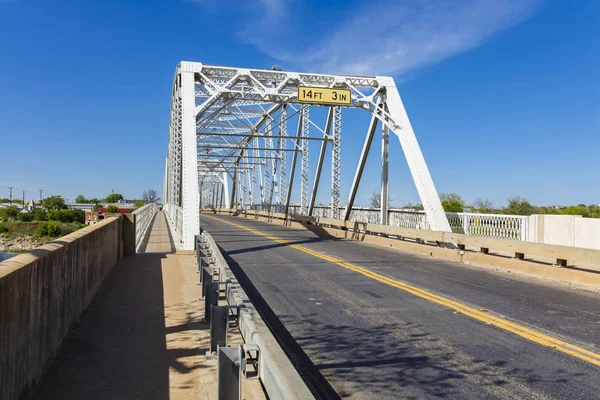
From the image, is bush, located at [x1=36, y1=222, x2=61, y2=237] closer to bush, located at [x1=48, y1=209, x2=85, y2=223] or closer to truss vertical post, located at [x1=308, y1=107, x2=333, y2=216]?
bush, located at [x1=48, y1=209, x2=85, y2=223]

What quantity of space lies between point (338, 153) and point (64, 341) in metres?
22.8

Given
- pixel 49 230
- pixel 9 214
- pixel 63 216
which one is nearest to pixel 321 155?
pixel 49 230

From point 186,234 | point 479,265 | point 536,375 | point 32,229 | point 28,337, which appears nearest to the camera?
point 28,337

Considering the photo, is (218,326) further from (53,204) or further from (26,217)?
(53,204)

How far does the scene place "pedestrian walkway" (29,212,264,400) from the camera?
174 inches

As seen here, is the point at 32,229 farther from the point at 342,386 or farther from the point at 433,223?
the point at 342,386

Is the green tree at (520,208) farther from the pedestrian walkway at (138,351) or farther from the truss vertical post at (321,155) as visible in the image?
the pedestrian walkway at (138,351)

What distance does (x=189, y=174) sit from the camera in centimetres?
1612

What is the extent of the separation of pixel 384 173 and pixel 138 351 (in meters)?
16.4

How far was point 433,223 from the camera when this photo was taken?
646 inches

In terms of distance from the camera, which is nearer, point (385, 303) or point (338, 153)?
point (385, 303)

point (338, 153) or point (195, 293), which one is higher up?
point (338, 153)

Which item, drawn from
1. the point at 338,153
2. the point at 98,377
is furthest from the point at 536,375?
the point at 338,153

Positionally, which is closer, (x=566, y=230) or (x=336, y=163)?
(x=566, y=230)
